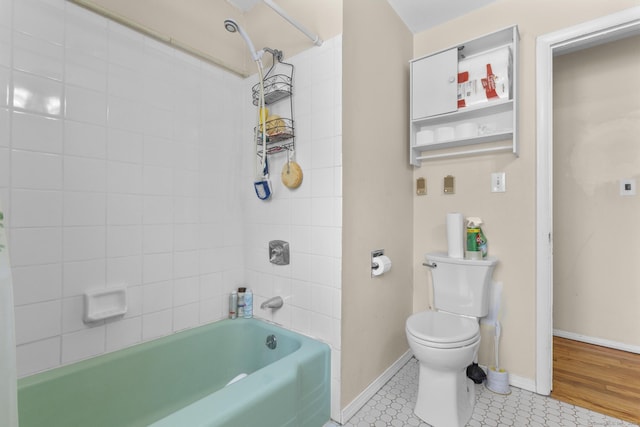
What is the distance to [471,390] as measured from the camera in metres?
1.59

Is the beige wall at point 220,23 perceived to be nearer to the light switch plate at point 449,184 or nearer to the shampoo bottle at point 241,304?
the light switch plate at point 449,184

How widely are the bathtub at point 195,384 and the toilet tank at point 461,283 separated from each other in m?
0.85

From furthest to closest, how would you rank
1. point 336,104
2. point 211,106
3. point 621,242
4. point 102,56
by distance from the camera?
point 621,242 < point 211,106 < point 336,104 < point 102,56

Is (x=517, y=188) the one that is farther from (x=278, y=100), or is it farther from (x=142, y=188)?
(x=142, y=188)

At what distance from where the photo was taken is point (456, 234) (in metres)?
1.81

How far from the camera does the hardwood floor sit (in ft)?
5.06

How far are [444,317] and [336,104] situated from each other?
4.31 feet

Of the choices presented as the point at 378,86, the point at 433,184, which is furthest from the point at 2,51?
the point at 433,184

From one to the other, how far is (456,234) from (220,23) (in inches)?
76.0

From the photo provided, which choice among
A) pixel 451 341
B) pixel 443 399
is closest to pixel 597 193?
pixel 451 341

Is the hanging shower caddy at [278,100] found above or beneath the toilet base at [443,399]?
above

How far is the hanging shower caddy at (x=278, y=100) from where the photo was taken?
1.61m

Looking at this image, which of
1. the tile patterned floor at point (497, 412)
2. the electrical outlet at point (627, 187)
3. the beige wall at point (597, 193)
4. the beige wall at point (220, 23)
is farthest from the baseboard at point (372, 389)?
the electrical outlet at point (627, 187)

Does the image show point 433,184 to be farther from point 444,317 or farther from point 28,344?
point 28,344
